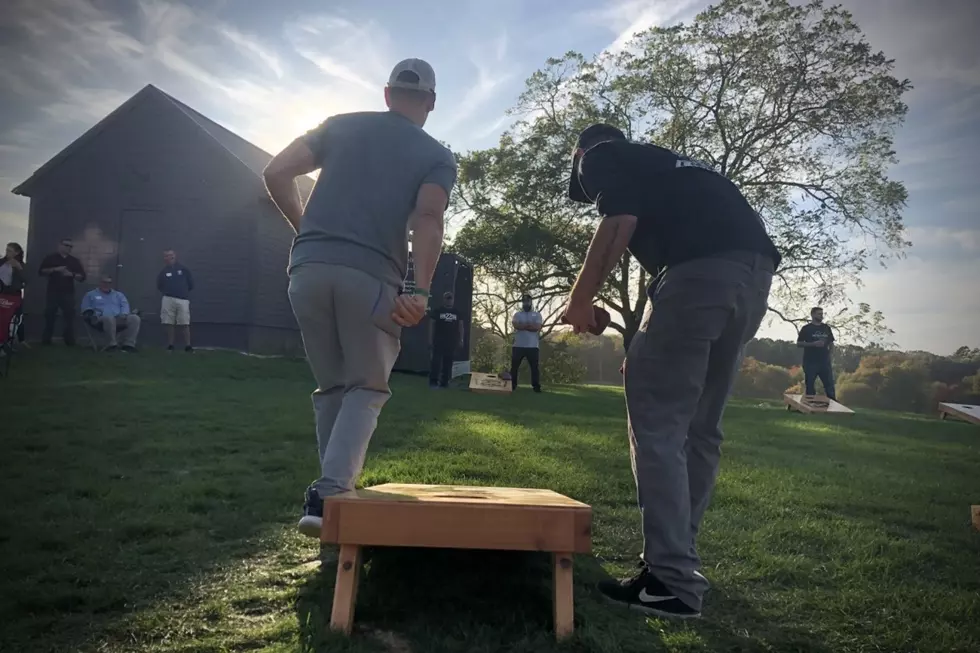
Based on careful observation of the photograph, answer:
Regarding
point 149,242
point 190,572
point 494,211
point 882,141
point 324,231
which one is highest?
point 882,141

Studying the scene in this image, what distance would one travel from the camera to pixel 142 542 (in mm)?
2953

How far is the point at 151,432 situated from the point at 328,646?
4.46 meters

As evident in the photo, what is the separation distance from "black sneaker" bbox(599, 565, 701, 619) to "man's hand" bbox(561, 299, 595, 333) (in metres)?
0.92

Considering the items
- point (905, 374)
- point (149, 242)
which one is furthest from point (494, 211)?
point (905, 374)

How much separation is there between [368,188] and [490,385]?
33.3 ft

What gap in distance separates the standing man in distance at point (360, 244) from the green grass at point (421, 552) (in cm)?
54

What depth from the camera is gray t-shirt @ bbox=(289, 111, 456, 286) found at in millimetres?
2596

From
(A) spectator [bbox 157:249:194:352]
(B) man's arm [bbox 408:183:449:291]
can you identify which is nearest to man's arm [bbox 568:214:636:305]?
(B) man's arm [bbox 408:183:449:291]

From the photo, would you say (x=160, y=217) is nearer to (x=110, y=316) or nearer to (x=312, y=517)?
(x=110, y=316)

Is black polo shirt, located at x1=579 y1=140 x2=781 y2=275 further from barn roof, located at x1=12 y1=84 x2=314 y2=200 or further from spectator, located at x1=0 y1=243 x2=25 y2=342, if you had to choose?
barn roof, located at x1=12 y1=84 x2=314 y2=200

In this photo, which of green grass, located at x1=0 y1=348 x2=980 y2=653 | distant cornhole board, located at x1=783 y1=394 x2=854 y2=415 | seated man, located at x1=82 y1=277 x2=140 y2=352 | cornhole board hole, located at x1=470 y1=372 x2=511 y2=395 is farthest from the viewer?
seated man, located at x1=82 y1=277 x2=140 y2=352

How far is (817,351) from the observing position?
13945mm

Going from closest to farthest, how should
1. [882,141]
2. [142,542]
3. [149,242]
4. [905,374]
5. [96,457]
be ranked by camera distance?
[142,542]
[96,457]
[149,242]
[882,141]
[905,374]

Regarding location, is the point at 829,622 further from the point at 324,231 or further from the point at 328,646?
the point at 324,231
